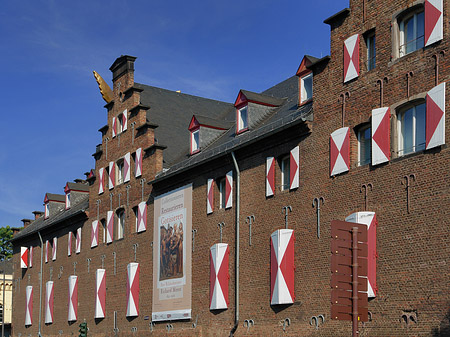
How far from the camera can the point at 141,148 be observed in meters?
36.4

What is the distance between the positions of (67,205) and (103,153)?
29.9ft

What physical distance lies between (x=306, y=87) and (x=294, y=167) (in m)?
3.18

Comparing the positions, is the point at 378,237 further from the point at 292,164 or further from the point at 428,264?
the point at 292,164

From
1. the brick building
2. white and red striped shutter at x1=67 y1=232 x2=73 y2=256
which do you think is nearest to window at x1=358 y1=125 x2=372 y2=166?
the brick building

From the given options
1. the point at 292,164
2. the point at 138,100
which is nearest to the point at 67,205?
the point at 138,100

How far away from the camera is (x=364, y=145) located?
22969 mm

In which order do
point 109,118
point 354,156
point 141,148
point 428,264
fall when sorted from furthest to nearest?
1. point 109,118
2. point 141,148
3. point 354,156
4. point 428,264

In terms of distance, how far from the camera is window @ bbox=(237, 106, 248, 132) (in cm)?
3055

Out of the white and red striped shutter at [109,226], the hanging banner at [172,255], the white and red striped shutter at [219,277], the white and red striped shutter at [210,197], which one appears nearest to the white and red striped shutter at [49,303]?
the white and red striped shutter at [109,226]

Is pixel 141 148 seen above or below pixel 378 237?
above

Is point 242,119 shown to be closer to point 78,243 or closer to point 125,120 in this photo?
point 125,120

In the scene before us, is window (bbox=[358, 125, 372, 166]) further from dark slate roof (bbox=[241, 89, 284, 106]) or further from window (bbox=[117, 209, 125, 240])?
window (bbox=[117, 209, 125, 240])

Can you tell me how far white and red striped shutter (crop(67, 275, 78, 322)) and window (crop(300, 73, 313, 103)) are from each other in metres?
20.5

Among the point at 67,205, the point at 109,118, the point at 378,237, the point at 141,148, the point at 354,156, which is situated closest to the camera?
the point at 378,237
